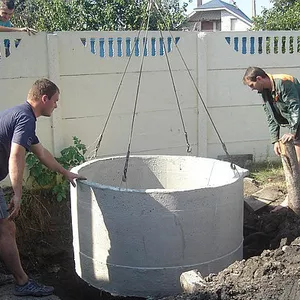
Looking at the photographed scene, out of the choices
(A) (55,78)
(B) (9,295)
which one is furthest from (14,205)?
(A) (55,78)

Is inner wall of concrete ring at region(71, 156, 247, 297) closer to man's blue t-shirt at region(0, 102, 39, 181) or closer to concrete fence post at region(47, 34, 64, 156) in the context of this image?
man's blue t-shirt at region(0, 102, 39, 181)

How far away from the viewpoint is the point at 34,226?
5742 mm

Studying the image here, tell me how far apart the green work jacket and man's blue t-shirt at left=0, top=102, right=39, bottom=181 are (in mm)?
2494

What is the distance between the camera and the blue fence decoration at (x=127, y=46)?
640 centimetres

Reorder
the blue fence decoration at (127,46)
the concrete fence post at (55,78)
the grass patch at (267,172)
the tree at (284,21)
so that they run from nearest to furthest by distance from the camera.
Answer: the concrete fence post at (55,78), the blue fence decoration at (127,46), the grass patch at (267,172), the tree at (284,21)

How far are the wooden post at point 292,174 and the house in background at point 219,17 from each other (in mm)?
27453

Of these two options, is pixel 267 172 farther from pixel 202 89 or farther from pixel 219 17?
pixel 219 17

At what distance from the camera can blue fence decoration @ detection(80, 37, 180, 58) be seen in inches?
252

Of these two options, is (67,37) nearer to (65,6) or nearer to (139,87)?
(139,87)

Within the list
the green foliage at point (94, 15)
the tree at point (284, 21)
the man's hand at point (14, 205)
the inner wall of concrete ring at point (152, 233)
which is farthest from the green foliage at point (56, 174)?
the tree at point (284, 21)

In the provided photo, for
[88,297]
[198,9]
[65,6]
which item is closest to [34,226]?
[88,297]

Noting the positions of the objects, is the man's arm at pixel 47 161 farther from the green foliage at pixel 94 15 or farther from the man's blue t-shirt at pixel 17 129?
the green foliage at pixel 94 15

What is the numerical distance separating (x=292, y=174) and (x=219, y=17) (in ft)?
104

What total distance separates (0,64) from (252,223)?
3.29 meters
